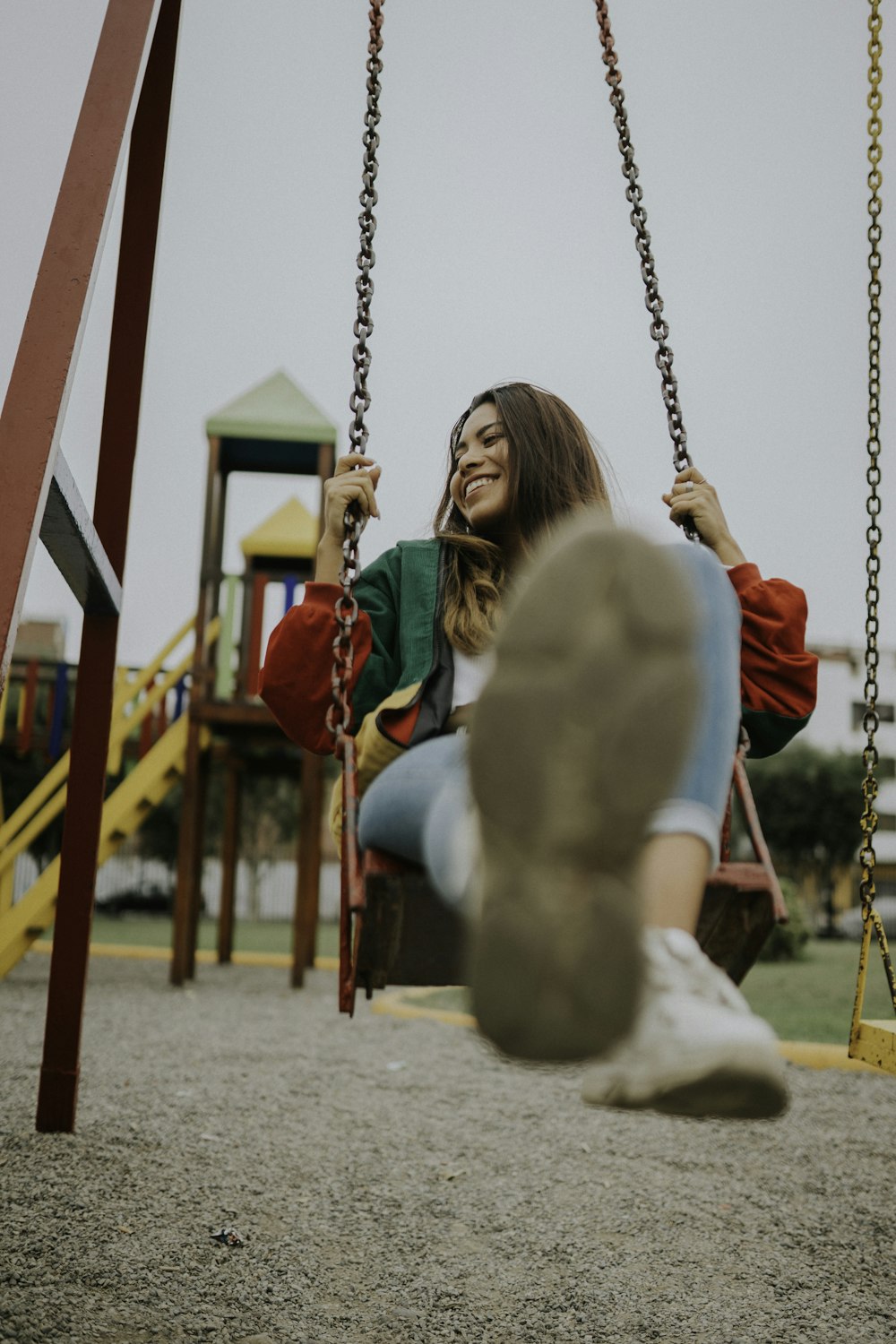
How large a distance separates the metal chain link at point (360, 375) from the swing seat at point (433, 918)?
25cm

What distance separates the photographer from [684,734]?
0.95 meters

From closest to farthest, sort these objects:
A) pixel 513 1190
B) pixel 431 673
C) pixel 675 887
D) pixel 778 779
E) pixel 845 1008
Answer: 1. pixel 675 887
2. pixel 431 673
3. pixel 513 1190
4. pixel 845 1008
5. pixel 778 779

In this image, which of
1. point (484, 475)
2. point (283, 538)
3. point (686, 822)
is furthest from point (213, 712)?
point (686, 822)

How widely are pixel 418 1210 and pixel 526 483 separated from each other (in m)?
2.02

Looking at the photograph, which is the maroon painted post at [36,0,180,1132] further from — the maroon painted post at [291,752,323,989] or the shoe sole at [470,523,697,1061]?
the maroon painted post at [291,752,323,989]

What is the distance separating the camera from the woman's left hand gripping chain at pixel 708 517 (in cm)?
179

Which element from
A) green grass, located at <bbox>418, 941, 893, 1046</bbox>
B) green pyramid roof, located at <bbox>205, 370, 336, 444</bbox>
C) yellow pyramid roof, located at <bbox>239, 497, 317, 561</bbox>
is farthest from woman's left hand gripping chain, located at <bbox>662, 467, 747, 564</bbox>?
yellow pyramid roof, located at <bbox>239, 497, 317, 561</bbox>

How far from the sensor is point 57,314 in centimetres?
167

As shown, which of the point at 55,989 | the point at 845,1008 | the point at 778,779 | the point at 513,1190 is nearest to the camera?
the point at 55,989

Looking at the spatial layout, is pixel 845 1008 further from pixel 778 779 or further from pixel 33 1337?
pixel 778 779

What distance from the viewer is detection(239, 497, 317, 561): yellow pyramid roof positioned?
8562 mm

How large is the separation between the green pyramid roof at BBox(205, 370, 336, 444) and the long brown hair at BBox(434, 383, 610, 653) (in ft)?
17.3

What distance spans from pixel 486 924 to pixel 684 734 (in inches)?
9.4

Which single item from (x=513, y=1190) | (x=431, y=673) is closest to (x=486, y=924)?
(x=431, y=673)
